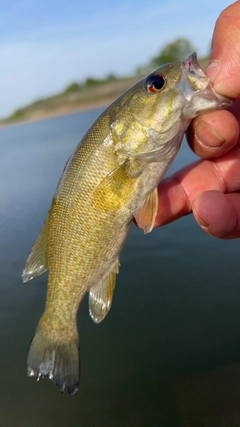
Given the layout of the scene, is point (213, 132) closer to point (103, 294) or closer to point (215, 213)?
point (215, 213)

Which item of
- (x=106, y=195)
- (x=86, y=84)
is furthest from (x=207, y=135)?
(x=86, y=84)

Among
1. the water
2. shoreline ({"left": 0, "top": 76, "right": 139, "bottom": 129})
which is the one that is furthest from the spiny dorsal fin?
shoreline ({"left": 0, "top": 76, "right": 139, "bottom": 129})

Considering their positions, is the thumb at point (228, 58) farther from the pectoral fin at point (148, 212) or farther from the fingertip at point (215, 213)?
the pectoral fin at point (148, 212)

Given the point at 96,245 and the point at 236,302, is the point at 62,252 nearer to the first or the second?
the point at 96,245

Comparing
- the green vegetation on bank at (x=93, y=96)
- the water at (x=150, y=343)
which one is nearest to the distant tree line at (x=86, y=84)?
the green vegetation on bank at (x=93, y=96)

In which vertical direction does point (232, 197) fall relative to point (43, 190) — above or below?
above

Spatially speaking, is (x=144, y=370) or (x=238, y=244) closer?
(x=144, y=370)

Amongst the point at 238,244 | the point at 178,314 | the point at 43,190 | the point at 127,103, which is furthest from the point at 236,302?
the point at 43,190
